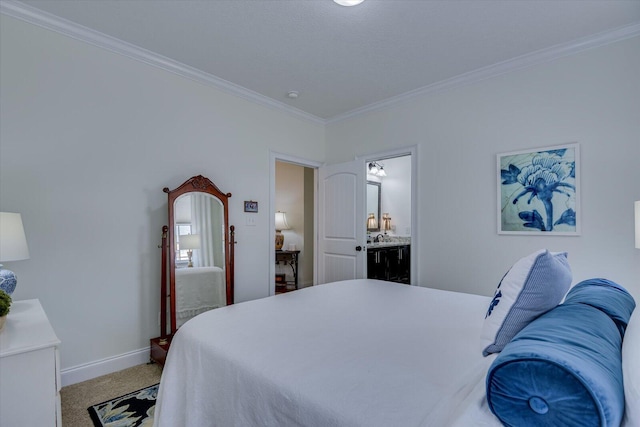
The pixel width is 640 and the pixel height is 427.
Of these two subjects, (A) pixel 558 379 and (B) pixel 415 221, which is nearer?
(A) pixel 558 379

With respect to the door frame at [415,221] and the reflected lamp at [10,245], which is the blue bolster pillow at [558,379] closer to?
the reflected lamp at [10,245]

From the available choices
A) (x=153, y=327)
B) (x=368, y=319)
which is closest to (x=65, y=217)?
(x=153, y=327)

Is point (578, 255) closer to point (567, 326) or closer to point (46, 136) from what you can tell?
point (567, 326)

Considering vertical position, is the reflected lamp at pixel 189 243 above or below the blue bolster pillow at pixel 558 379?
above

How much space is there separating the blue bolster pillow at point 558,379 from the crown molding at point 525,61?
2.72m

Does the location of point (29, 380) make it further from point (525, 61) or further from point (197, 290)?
point (525, 61)

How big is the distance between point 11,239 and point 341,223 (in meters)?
3.16

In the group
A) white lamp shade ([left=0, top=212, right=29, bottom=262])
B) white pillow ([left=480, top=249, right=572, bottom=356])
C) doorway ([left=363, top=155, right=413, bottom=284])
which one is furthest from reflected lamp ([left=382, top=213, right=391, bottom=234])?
white lamp shade ([left=0, top=212, right=29, bottom=262])

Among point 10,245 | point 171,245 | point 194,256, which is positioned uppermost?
point 10,245

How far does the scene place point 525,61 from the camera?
2.85 metres

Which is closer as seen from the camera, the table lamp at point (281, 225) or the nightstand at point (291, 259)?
the nightstand at point (291, 259)

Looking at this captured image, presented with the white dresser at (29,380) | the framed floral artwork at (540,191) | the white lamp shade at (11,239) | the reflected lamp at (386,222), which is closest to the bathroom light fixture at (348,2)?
the framed floral artwork at (540,191)

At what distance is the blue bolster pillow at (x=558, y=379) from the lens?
2.06 ft

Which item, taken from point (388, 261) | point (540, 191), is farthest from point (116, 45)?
point (388, 261)
